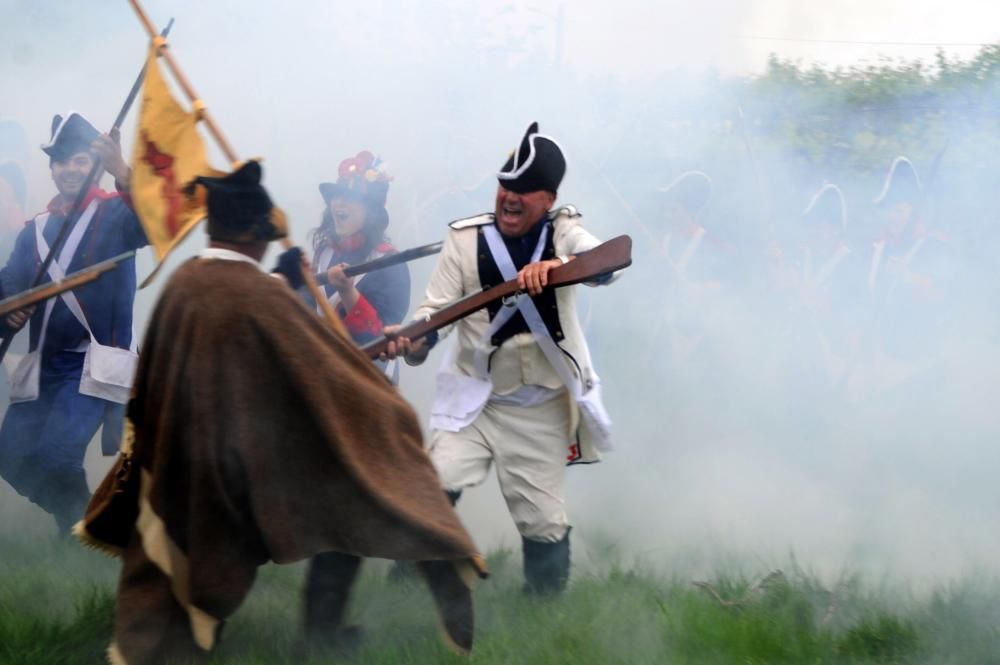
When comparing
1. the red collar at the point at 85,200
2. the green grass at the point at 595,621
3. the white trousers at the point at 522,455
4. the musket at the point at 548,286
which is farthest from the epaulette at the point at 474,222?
the red collar at the point at 85,200

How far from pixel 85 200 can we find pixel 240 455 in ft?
8.79

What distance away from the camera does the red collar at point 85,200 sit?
6.48m

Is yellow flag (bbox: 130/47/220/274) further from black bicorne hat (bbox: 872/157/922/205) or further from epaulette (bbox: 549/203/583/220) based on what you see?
black bicorne hat (bbox: 872/157/922/205)

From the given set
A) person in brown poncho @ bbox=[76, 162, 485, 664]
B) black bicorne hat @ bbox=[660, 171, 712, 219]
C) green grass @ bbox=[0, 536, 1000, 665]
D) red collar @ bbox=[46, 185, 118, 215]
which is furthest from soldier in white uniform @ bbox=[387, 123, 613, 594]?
black bicorne hat @ bbox=[660, 171, 712, 219]

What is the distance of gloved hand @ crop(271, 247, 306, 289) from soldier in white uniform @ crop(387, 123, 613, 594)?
21.1 inches

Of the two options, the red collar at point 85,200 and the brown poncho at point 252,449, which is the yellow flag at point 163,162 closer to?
the brown poncho at point 252,449

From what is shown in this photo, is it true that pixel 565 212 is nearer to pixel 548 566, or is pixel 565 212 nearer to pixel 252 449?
pixel 548 566

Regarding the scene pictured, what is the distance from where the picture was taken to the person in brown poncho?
4.16 m

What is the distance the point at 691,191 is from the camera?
28.4 feet

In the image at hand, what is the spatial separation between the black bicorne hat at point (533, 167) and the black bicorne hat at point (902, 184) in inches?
136

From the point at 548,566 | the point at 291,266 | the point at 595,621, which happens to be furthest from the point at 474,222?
the point at 595,621

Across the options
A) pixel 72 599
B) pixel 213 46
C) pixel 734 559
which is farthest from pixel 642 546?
pixel 213 46

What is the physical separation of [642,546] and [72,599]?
253 centimetres

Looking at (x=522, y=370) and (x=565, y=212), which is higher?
(x=565, y=212)
